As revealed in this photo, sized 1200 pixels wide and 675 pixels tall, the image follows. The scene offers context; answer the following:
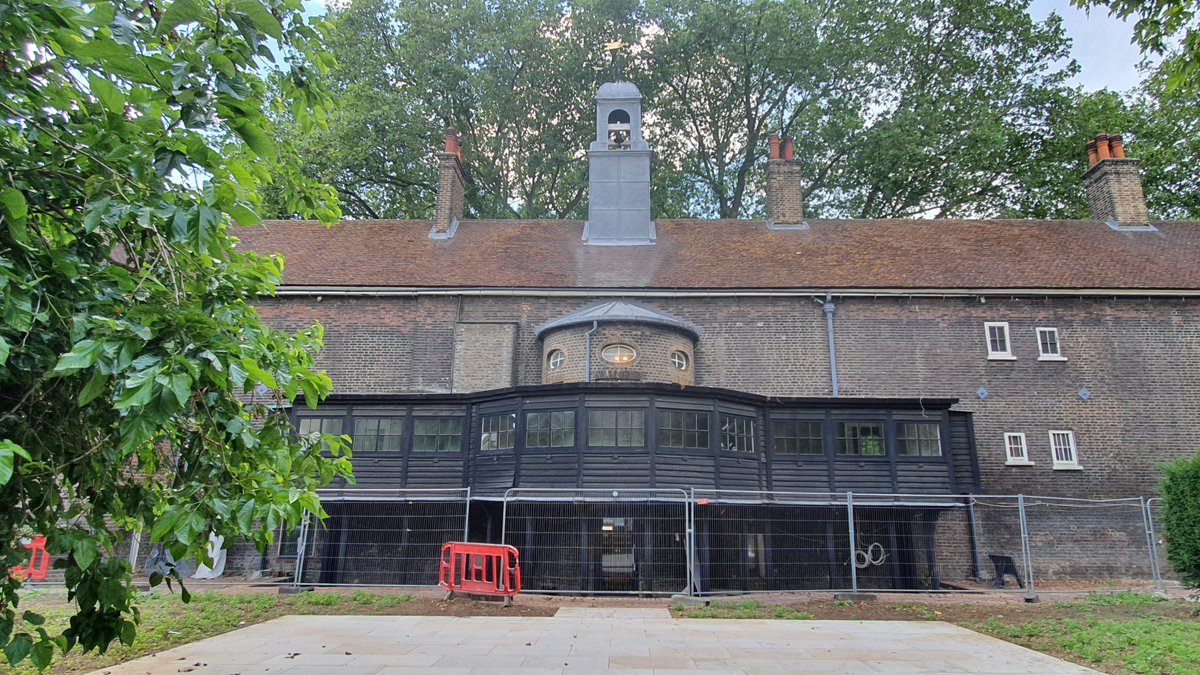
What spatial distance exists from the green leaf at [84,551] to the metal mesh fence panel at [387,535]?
11346 mm

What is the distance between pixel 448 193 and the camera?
76.3ft

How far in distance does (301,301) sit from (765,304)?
12.8m

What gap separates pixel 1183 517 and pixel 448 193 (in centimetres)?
2034

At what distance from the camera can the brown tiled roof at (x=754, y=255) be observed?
19.2 meters

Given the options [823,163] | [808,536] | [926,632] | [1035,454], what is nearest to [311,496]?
[926,632]

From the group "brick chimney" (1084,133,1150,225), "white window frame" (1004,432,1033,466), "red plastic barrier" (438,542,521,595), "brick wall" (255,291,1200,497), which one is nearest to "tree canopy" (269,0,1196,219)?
"brick chimney" (1084,133,1150,225)

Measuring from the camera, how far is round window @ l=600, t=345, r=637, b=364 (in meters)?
16.7

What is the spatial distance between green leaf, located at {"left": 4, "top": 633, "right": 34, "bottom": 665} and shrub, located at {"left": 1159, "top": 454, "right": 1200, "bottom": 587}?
13771 mm

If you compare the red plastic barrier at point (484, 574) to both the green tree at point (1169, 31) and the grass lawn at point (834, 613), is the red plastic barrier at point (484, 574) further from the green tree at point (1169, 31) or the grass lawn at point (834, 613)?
the green tree at point (1169, 31)

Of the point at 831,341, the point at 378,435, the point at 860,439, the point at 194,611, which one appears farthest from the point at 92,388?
the point at 831,341

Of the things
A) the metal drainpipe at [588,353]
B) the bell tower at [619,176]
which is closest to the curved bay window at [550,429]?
the metal drainpipe at [588,353]

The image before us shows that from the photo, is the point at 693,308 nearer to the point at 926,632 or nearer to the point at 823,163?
the point at 926,632

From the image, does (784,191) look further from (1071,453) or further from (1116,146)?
(1071,453)

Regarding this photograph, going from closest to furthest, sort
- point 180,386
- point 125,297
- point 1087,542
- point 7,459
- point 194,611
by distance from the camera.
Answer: point 7,459 → point 180,386 → point 125,297 → point 194,611 → point 1087,542
